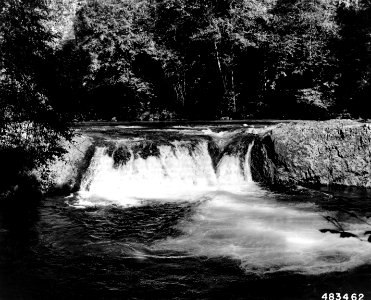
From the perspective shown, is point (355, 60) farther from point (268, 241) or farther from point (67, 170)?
point (268, 241)

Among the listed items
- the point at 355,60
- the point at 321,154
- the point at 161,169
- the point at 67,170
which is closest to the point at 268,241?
the point at 321,154

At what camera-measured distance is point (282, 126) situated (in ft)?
37.8

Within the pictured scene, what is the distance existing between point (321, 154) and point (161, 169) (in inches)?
179

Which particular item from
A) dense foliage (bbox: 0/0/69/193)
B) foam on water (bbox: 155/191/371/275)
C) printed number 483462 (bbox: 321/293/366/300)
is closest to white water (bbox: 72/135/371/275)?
foam on water (bbox: 155/191/371/275)

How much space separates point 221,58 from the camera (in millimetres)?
23172

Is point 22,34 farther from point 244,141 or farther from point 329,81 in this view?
point 329,81

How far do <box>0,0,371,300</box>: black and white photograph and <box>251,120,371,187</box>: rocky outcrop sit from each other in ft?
0.13

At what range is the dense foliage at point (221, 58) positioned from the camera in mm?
20766

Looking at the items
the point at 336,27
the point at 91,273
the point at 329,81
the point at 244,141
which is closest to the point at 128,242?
the point at 91,273

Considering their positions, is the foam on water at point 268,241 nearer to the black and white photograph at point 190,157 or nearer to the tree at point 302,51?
the black and white photograph at point 190,157

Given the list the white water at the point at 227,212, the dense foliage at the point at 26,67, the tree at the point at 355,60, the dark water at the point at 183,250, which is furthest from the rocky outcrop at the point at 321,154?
the tree at the point at 355,60

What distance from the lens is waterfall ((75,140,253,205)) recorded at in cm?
1108

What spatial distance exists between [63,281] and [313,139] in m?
7.99

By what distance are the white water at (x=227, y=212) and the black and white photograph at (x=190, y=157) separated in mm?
41
